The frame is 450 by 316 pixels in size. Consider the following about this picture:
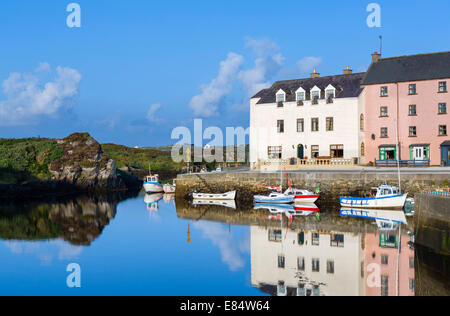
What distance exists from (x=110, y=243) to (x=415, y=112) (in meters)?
32.0

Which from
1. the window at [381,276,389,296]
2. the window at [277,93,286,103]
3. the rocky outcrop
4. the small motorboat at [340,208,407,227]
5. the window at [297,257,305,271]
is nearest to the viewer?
the window at [381,276,389,296]

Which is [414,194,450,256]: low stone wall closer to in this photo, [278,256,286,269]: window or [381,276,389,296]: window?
[381,276,389,296]: window

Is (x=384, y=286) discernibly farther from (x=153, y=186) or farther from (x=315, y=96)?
(x=153, y=186)

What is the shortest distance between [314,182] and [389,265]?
21.1 m

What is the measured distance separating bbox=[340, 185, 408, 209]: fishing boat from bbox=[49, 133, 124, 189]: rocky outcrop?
3168 cm

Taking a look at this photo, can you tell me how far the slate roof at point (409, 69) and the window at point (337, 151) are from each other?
21.3ft

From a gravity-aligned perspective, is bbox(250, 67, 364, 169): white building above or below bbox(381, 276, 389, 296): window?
above

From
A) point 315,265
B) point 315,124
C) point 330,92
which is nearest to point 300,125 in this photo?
point 315,124

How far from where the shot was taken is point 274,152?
49.4 meters

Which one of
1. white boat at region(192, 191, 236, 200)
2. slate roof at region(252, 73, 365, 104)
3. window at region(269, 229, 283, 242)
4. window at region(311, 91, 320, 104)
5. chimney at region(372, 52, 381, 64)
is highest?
chimney at region(372, 52, 381, 64)

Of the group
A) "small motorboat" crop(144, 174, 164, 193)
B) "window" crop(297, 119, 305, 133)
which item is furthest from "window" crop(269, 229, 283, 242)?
"small motorboat" crop(144, 174, 164, 193)

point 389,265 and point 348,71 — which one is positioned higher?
point 348,71

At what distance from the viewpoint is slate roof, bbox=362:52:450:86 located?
44103 millimetres
